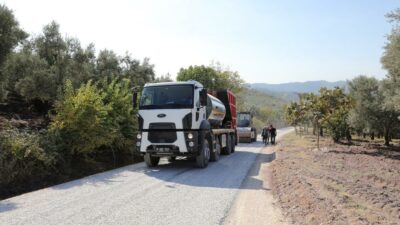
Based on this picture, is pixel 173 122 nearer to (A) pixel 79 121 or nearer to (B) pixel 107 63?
(A) pixel 79 121

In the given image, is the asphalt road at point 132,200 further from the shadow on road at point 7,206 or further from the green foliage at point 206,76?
the green foliage at point 206,76

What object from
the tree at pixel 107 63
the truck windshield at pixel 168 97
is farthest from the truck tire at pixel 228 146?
the tree at pixel 107 63

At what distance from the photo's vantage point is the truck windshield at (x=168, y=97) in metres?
14.8

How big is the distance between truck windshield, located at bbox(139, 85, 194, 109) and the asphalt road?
8.86 feet

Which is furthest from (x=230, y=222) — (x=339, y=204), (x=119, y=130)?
(x=119, y=130)

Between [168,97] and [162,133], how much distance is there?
55.7 inches

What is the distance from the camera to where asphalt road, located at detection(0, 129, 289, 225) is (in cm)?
752

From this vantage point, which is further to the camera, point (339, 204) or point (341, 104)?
point (341, 104)

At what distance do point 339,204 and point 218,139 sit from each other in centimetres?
1089

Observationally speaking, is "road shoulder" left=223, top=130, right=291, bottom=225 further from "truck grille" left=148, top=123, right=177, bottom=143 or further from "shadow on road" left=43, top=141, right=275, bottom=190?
"truck grille" left=148, top=123, right=177, bottom=143

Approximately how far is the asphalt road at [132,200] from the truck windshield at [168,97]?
2702 mm

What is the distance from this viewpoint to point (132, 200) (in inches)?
360

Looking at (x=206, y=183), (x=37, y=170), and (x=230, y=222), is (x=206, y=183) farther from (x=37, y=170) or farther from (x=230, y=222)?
(x=37, y=170)

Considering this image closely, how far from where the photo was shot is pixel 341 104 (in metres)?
A: 34.6
